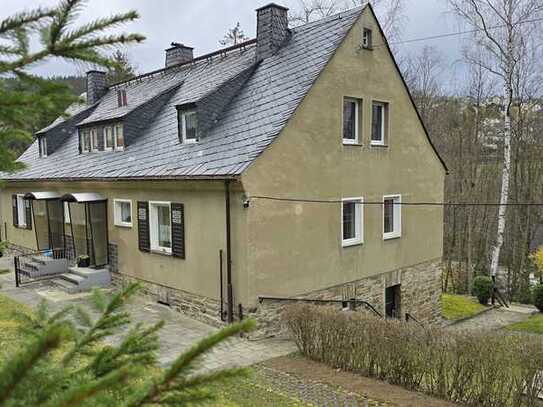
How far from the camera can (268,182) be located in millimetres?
11008

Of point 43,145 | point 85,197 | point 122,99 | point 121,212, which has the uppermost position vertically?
point 122,99

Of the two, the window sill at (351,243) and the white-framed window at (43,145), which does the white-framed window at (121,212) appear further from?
the white-framed window at (43,145)

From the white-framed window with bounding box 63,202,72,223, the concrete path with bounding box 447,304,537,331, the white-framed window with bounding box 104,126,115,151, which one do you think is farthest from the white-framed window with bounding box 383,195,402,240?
the white-framed window with bounding box 63,202,72,223

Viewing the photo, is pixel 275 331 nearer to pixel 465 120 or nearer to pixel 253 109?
pixel 253 109

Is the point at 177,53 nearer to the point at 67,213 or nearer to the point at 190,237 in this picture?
the point at 67,213

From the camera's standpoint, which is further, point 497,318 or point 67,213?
Result: point 497,318

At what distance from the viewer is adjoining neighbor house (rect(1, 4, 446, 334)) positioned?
1116cm

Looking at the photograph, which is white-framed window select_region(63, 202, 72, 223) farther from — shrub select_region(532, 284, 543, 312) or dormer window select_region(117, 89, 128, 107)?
shrub select_region(532, 284, 543, 312)

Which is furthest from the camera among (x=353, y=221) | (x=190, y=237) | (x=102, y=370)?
(x=353, y=221)

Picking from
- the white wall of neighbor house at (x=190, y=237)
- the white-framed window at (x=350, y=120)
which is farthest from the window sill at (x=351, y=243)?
the white wall of neighbor house at (x=190, y=237)

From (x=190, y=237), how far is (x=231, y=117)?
11.3 feet

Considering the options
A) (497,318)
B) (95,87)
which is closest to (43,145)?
(95,87)

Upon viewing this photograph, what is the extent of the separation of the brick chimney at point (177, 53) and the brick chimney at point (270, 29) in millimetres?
6843

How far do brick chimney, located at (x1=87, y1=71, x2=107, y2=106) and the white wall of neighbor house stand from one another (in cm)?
926
